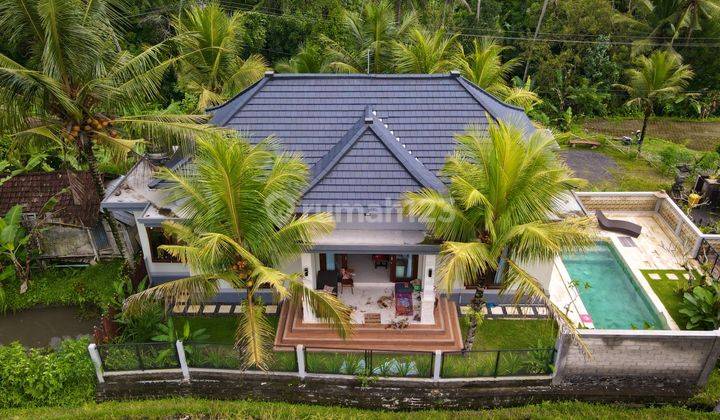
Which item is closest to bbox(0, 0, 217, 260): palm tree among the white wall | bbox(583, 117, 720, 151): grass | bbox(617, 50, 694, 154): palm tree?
the white wall

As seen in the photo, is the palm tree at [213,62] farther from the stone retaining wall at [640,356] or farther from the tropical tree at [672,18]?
the tropical tree at [672,18]

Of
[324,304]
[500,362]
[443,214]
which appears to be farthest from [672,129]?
[324,304]

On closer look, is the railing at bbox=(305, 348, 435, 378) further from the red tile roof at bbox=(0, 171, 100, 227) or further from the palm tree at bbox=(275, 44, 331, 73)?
the palm tree at bbox=(275, 44, 331, 73)

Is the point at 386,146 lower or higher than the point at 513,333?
higher

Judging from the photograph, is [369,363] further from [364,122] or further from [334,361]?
[364,122]

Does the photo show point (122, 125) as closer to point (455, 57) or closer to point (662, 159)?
point (455, 57)

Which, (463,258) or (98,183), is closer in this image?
(463,258)

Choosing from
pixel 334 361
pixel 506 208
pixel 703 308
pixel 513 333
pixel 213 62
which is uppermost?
pixel 213 62
